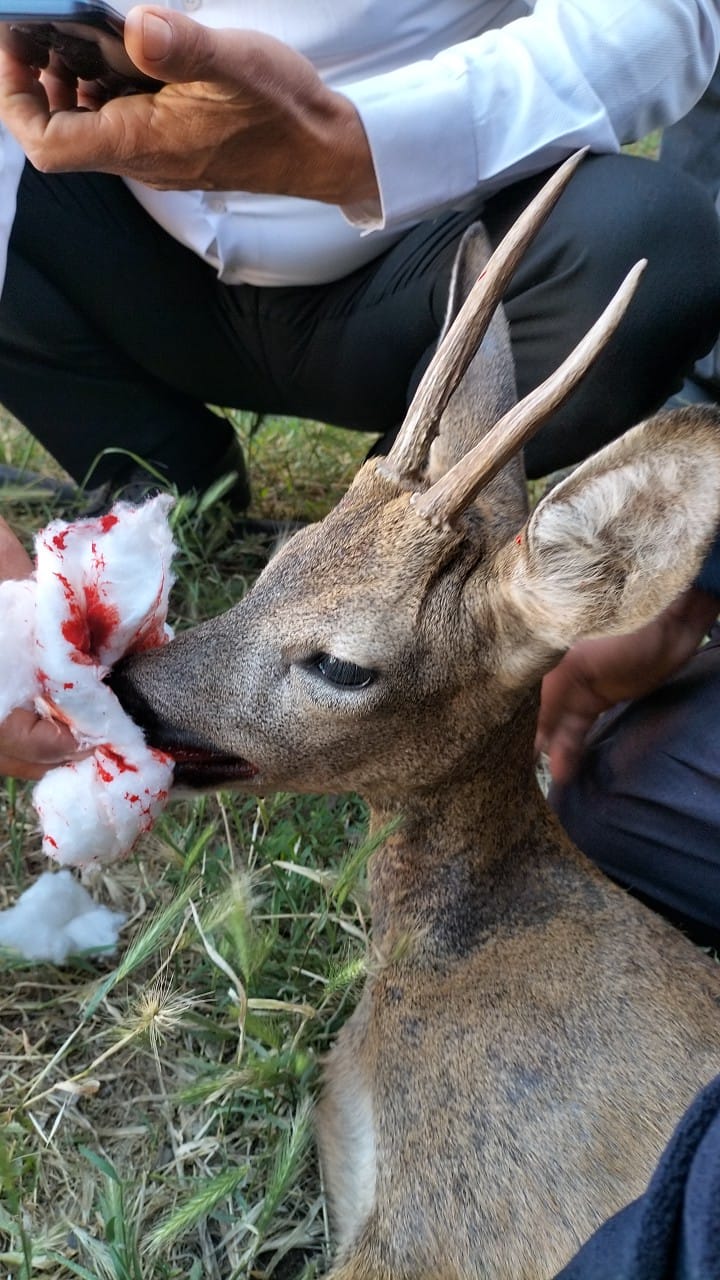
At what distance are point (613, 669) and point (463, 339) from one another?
3.10ft

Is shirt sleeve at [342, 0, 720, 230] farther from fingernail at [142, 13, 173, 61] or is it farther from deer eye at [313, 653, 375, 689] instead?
deer eye at [313, 653, 375, 689]

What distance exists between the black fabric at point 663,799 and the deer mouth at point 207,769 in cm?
91

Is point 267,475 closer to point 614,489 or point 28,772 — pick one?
point 28,772

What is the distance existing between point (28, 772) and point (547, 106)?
1.66 metres

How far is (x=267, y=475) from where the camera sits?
4.00 meters

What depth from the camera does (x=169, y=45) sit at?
170 centimetres

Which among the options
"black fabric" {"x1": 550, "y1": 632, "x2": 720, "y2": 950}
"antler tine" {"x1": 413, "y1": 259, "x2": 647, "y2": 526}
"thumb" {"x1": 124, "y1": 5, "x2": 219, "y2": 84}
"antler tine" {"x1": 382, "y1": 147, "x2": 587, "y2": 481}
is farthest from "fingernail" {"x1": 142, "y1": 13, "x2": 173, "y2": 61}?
"black fabric" {"x1": 550, "y1": 632, "x2": 720, "y2": 950}

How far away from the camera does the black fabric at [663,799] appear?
2.32 meters

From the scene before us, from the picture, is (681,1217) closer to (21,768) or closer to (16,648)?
(16,648)

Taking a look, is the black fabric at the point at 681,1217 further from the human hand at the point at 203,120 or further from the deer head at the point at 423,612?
the human hand at the point at 203,120

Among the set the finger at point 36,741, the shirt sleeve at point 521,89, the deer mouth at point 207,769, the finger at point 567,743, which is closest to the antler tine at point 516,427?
the deer mouth at point 207,769

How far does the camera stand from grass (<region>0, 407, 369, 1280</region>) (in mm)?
1860

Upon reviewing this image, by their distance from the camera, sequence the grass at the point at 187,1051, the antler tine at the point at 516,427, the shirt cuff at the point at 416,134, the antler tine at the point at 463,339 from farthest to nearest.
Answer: the shirt cuff at the point at 416,134
the grass at the point at 187,1051
the antler tine at the point at 463,339
the antler tine at the point at 516,427

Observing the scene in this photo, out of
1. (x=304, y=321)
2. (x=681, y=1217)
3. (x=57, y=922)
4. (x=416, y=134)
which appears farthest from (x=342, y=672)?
(x=304, y=321)
